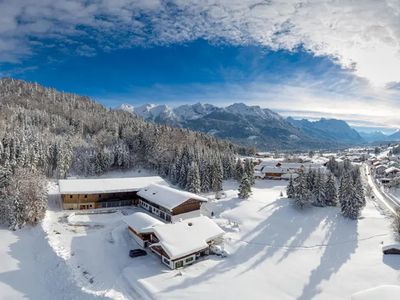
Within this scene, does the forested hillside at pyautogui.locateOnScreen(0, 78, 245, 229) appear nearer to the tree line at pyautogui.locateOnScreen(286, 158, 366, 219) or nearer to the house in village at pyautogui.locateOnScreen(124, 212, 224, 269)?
the house in village at pyautogui.locateOnScreen(124, 212, 224, 269)

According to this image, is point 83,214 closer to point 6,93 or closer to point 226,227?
point 226,227

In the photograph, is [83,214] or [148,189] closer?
[83,214]

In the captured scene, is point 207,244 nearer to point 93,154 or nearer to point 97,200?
point 97,200

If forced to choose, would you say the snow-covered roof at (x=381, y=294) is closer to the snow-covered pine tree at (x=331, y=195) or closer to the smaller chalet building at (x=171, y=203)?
the smaller chalet building at (x=171, y=203)

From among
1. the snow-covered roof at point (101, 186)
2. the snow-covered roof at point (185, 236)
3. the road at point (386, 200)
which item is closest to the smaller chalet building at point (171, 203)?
the snow-covered roof at point (101, 186)

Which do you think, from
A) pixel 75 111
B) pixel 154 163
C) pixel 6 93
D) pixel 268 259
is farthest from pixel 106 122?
pixel 268 259

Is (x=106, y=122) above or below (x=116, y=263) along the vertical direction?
above
